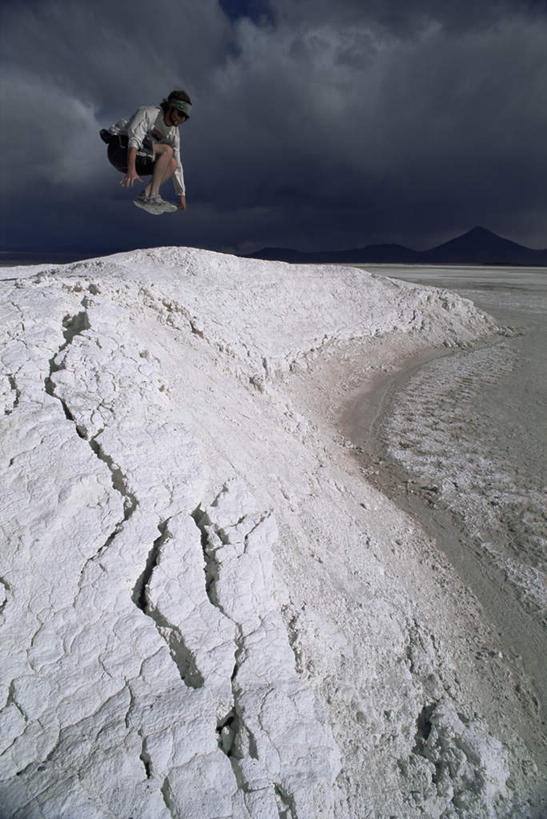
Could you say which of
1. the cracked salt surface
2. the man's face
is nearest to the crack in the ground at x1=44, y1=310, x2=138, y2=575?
the cracked salt surface

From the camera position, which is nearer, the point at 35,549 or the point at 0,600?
the point at 0,600

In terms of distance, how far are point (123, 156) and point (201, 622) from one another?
4627 mm

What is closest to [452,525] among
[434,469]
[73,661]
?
[434,469]

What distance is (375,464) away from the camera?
5684 millimetres

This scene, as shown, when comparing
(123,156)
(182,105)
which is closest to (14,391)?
(123,156)

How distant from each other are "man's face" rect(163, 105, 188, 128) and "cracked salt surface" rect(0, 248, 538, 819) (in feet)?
6.34

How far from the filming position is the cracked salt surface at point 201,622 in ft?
6.12

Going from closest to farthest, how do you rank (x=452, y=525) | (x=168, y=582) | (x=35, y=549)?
(x=35, y=549)
(x=168, y=582)
(x=452, y=525)

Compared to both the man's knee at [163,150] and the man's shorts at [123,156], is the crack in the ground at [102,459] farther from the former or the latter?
the man's knee at [163,150]

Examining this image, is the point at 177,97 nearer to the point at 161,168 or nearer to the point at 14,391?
the point at 161,168

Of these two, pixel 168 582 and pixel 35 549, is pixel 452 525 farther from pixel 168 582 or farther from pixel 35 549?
pixel 35 549

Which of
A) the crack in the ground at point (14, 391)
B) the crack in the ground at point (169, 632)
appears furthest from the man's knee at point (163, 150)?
the crack in the ground at point (169, 632)

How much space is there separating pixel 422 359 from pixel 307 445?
18.9ft

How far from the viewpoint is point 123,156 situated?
4.78 m
